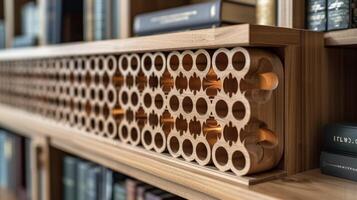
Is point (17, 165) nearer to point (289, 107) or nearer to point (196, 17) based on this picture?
point (196, 17)

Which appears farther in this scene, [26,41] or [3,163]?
[3,163]

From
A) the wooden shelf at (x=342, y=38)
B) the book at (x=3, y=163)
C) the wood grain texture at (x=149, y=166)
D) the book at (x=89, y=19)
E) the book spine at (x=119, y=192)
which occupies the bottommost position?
the book at (x=3, y=163)

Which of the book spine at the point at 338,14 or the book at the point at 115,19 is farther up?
the book at the point at 115,19

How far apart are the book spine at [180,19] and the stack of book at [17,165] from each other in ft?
3.13

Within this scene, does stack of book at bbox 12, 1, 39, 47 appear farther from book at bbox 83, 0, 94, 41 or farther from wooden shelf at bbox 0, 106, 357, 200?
wooden shelf at bbox 0, 106, 357, 200

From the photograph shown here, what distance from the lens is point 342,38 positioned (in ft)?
2.10

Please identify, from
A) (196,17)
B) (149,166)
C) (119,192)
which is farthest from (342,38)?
(119,192)

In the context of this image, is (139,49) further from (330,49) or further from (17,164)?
(17,164)

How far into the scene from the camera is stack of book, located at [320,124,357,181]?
0.62m

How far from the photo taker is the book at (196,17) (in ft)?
2.58

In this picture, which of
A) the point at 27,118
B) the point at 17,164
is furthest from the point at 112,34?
the point at 17,164

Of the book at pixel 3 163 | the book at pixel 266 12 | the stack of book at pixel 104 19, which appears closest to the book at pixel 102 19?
the stack of book at pixel 104 19

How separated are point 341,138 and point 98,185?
2.29ft

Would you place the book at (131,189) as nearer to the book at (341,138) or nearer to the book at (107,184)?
the book at (107,184)
